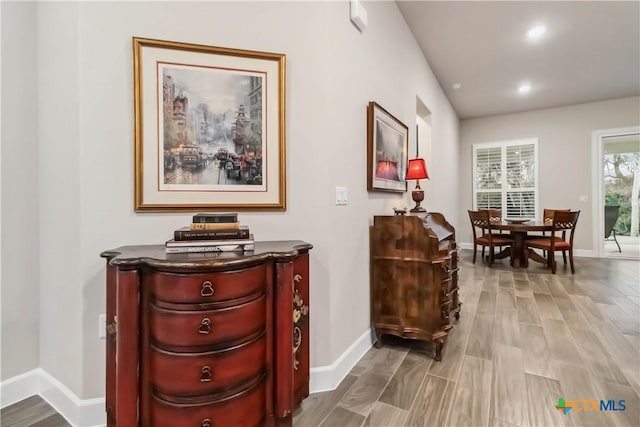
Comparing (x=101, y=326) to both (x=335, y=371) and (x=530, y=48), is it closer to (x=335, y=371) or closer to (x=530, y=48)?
(x=335, y=371)

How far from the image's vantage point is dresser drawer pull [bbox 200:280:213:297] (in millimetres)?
1082

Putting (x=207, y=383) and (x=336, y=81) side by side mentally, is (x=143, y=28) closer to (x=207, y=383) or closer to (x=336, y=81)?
(x=336, y=81)

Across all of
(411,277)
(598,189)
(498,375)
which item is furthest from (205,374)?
(598,189)

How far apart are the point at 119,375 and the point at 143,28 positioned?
1.59m

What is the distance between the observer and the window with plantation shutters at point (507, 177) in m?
6.19

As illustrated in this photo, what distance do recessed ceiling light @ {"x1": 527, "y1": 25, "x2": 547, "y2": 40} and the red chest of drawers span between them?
397 cm

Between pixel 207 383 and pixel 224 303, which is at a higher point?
pixel 224 303

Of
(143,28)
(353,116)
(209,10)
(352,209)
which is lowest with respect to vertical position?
(352,209)

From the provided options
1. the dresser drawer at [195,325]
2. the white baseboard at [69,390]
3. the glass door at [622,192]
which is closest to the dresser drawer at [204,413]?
the dresser drawer at [195,325]

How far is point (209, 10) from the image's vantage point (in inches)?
60.6

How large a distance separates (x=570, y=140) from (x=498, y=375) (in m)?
6.21

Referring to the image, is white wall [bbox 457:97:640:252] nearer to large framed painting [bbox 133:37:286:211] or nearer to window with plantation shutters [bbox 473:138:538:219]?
window with plantation shutters [bbox 473:138:538:219]

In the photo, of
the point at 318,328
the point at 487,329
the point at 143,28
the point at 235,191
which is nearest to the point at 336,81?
the point at 235,191

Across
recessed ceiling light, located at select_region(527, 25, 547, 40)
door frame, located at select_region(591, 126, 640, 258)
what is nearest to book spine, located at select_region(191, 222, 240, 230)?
recessed ceiling light, located at select_region(527, 25, 547, 40)
